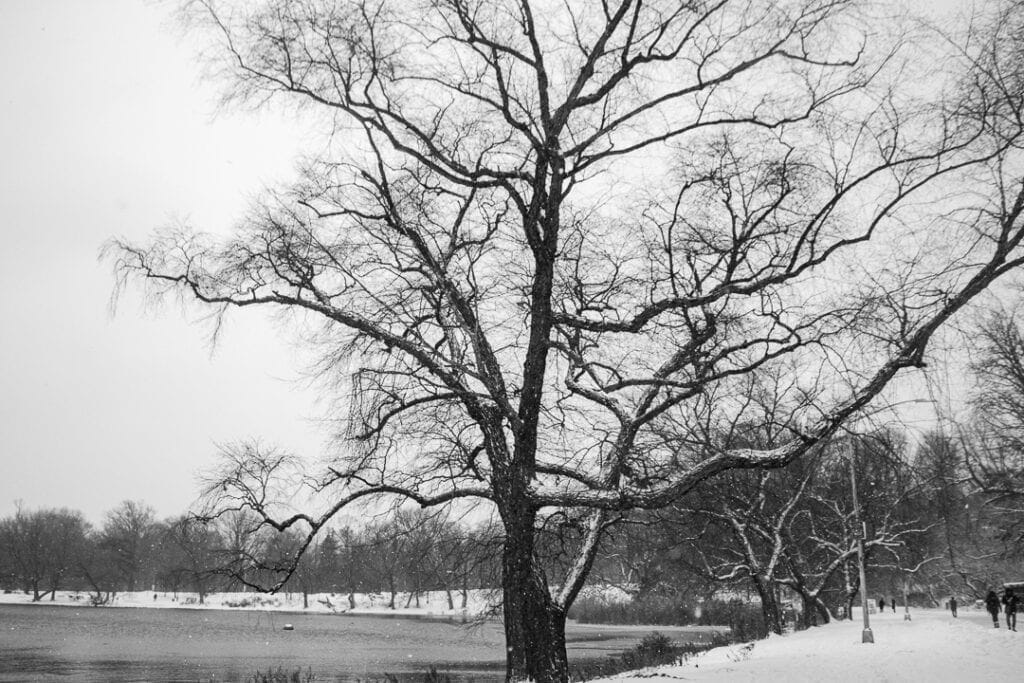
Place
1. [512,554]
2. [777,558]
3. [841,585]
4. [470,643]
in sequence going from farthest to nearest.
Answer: [841,585] < [470,643] < [777,558] < [512,554]

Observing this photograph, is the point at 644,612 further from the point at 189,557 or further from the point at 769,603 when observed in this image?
the point at 189,557

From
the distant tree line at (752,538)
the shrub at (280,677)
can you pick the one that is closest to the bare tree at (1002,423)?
the distant tree line at (752,538)

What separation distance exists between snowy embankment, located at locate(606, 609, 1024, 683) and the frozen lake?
540 centimetres

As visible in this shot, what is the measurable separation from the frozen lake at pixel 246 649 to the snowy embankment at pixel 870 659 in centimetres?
540

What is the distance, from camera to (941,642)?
77.5ft

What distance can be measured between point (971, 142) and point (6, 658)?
3628cm

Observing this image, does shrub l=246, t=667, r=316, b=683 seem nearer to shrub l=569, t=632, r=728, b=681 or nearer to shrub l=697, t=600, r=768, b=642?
shrub l=569, t=632, r=728, b=681

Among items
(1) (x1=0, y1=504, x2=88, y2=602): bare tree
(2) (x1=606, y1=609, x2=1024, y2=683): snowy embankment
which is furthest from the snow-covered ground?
(1) (x1=0, y1=504, x2=88, y2=602): bare tree

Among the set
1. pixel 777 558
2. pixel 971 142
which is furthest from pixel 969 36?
pixel 777 558

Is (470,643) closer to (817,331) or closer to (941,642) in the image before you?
A: (941,642)

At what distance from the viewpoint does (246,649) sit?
130ft

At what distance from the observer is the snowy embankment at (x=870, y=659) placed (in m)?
15.5

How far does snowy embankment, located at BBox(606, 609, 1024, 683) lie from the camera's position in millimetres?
15508

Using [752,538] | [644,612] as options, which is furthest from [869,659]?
[644,612]
